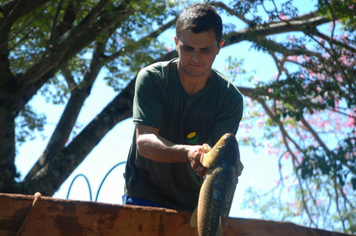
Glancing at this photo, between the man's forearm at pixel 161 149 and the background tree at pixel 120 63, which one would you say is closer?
the man's forearm at pixel 161 149

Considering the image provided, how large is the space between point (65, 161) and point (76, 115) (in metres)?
1.16

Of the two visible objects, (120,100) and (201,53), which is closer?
(201,53)

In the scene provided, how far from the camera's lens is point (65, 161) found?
7.07m

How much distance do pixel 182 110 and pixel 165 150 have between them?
0.49 meters

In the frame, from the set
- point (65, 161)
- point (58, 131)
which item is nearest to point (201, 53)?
point (65, 161)

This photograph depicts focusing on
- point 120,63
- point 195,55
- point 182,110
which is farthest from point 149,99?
point 120,63

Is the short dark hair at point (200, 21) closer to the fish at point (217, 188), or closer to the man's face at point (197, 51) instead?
the man's face at point (197, 51)

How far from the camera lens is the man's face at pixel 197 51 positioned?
9.16ft

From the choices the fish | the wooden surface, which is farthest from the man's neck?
the fish

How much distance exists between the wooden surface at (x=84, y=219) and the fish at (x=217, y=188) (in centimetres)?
65

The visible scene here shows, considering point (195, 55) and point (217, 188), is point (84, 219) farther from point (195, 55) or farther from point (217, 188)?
point (195, 55)

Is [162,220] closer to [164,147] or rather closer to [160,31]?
[164,147]

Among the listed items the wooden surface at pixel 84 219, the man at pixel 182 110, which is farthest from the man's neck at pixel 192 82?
the wooden surface at pixel 84 219

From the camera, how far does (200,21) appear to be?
2.78m
